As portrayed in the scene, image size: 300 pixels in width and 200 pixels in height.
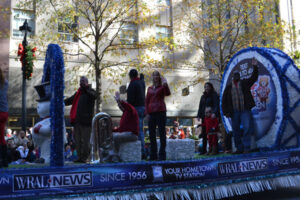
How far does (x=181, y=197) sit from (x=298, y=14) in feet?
86.9

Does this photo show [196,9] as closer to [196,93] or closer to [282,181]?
[196,93]

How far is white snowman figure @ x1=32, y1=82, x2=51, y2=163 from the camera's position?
18.4 ft

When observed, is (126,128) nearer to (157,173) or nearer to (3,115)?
(157,173)

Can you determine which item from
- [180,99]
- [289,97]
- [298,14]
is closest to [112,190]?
[289,97]

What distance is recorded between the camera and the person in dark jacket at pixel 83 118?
602 centimetres

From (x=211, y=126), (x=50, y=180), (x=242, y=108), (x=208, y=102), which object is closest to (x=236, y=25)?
(x=208, y=102)

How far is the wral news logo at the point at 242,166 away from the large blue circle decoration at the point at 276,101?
158 cm

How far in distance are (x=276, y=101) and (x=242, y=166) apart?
8.02 feet

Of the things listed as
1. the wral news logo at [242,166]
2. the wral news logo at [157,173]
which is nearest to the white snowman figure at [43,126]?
the wral news logo at [157,173]

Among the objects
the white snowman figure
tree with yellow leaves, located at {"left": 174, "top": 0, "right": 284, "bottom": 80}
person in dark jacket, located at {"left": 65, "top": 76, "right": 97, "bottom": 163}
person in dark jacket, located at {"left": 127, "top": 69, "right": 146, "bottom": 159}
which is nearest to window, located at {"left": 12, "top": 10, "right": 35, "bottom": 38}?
tree with yellow leaves, located at {"left": 174, "top": 0, "right": 284, "bottom": 80}

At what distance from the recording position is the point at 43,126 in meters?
5.62

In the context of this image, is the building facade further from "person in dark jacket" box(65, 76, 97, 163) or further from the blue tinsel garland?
the blue tinsel garland

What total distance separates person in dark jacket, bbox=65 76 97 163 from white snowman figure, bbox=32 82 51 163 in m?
0.49

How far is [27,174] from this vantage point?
382 centimetres
